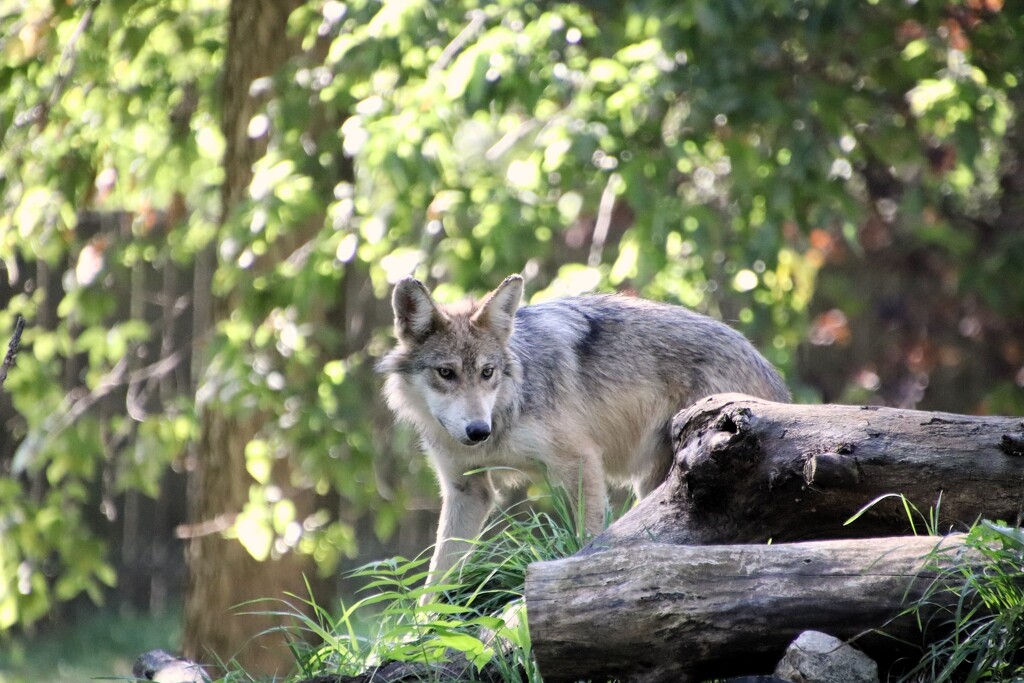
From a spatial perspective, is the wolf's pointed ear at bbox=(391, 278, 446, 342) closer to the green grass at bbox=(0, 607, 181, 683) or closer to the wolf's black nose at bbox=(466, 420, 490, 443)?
the wolf's black nose at bbox=(466, 420, 490, 443)

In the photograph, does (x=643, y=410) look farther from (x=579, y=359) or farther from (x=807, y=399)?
(x=807, y=399)

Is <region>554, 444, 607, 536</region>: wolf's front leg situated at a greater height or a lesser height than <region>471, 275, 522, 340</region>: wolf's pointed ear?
lesser

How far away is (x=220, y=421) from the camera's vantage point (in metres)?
7.16

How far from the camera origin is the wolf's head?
4.79 m

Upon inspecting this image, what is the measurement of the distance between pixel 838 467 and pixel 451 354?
2.22 m

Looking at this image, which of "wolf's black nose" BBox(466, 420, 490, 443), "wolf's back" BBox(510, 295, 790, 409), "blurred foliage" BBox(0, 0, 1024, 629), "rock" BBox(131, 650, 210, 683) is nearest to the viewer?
"rock" BBox(131, 650, 210, 683)

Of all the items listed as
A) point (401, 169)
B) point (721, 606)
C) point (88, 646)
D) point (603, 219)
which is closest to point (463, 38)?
point (401, 169)

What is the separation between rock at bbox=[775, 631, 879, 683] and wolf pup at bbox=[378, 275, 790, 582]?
1.94 meters

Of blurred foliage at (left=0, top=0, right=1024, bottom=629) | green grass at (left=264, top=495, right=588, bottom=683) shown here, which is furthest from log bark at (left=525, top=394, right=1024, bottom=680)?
blurred foliage at (left=0, top=0, right=1024, bottom=629)

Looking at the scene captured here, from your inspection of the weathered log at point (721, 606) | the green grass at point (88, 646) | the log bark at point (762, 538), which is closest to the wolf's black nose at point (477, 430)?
the log bark at point (762, 538)

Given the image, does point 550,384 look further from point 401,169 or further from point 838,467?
point 838,467

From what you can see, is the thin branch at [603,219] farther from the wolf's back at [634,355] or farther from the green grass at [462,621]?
the green grass at [462,621]

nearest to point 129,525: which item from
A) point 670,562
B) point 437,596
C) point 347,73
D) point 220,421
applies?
point 220,421

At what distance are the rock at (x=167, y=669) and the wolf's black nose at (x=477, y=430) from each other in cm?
144
